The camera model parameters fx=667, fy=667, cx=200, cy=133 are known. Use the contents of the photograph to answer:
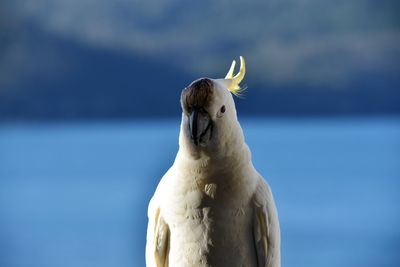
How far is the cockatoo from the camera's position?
1.05 meters

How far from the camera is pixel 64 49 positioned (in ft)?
9.33

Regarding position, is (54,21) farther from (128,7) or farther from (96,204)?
(96,204)

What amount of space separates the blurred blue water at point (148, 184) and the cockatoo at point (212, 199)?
61 cm

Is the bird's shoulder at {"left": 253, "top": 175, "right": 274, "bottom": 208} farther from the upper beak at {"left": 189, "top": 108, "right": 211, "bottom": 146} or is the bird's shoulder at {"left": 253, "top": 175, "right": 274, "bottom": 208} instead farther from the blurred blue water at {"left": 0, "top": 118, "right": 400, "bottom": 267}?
the blurred blue water at {"left": 0, "top": 118, "right": 400, "bottom": 267}

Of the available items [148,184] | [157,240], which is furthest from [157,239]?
[148,184]

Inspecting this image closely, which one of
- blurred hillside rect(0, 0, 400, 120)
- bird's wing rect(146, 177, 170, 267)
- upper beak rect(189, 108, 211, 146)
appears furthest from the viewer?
blurred hillside rect(0, 0, 400, 120)

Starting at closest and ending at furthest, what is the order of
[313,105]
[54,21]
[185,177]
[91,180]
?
[185,177] → [91,180] → [54,21] → [313,105]

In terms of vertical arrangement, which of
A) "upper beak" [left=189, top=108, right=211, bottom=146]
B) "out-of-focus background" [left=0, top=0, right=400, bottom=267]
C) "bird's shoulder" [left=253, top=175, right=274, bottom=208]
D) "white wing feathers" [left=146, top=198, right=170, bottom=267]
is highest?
"out-of-focus background" [left=0, top=0, right=400, bottom=267]

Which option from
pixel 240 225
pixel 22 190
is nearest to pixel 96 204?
pixel 22 190

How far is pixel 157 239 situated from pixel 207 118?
0.26m

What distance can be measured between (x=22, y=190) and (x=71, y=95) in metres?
0.52

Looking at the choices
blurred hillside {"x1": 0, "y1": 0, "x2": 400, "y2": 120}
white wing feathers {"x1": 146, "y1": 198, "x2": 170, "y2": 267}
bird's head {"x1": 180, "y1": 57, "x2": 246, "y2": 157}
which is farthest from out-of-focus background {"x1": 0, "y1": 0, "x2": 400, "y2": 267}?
bird's head {"x1": 180, "y1": 57, "x2": 246, "y2": 157}

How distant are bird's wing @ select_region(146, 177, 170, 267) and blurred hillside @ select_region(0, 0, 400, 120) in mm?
1485

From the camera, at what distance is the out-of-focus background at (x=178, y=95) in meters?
2.46
